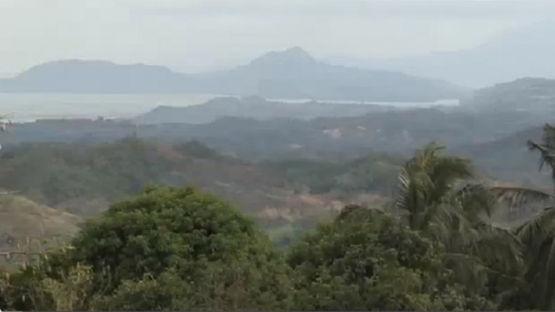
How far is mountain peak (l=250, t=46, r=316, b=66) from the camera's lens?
649 centimetres

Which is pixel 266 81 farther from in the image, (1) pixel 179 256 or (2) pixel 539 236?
(2) pixel 539 236

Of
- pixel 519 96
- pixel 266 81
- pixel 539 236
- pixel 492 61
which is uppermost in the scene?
pixel 492 61

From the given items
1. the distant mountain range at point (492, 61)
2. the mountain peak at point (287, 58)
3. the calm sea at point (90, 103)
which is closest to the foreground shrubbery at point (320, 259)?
the distant mountain range at point (492, 61)

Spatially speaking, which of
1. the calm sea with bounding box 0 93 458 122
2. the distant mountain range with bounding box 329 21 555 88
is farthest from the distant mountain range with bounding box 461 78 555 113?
the calm sea with bounding box 0 93 458 122

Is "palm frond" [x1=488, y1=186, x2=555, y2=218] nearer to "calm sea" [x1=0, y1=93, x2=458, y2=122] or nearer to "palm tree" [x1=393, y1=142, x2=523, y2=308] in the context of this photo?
"palm tree" [x1=393, y1=142, x2=523, y2=308]

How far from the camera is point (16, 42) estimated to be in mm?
5566

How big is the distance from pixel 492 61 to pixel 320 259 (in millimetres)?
2134

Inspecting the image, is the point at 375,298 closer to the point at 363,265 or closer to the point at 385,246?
the point at 363,265

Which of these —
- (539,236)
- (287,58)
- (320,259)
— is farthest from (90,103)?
(539,236)

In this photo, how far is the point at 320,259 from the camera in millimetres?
5066

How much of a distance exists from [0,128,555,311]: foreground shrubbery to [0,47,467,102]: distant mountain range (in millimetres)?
782

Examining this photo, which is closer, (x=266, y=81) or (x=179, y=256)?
(x=179, y=256)

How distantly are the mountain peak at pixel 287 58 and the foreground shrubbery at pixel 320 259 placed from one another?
116 cm

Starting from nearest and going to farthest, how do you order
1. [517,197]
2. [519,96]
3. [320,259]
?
[320,259], [517,197], [519,96]
